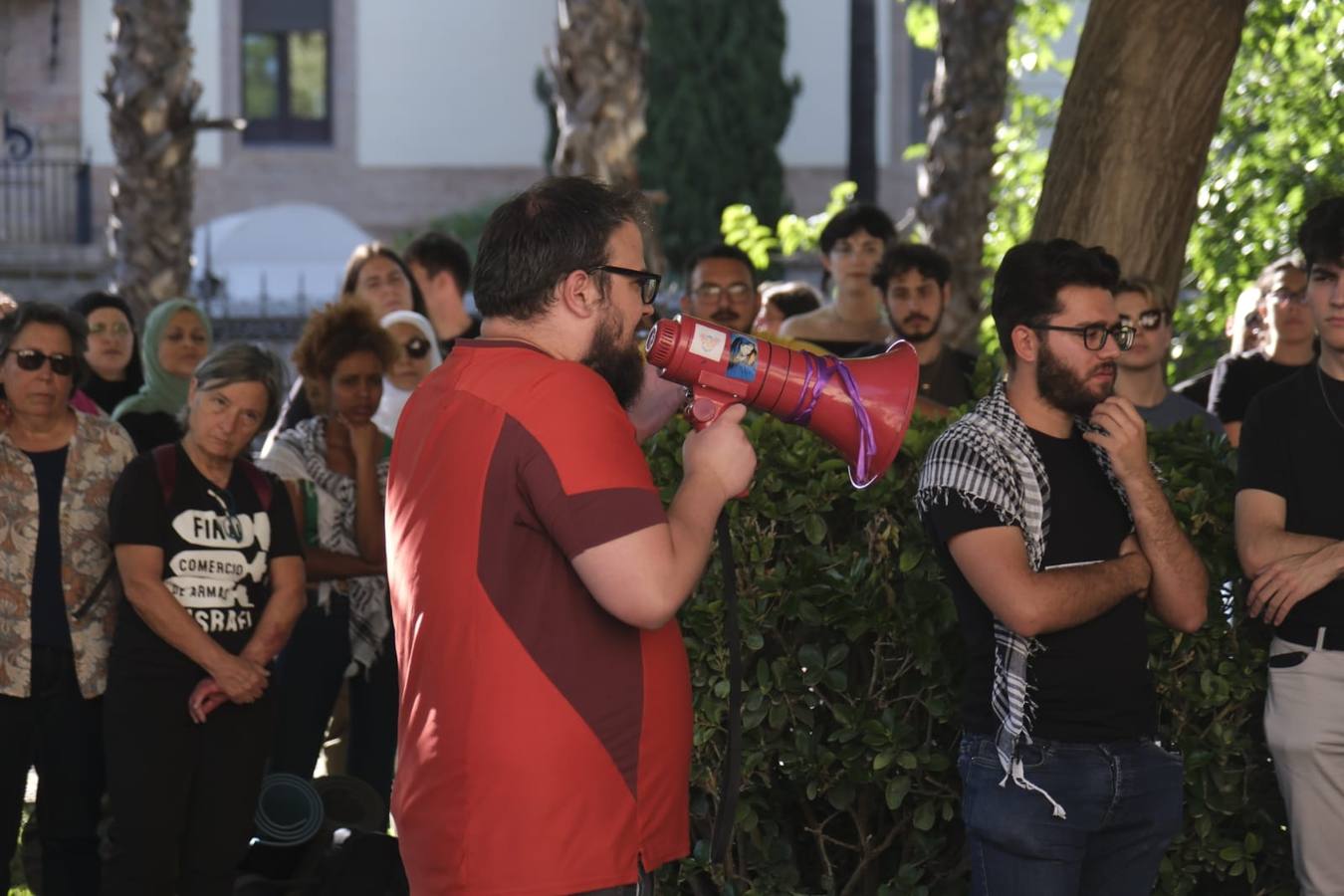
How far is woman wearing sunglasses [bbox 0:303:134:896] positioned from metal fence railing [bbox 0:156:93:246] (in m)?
17.9

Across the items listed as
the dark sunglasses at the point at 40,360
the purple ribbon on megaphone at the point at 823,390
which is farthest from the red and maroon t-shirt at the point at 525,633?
the dark sunglasses at the point at 40,360

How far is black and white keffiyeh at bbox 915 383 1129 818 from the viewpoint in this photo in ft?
13.2

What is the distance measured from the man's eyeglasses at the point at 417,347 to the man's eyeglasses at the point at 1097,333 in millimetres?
3809

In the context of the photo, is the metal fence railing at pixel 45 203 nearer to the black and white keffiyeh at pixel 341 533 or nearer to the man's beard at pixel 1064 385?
the black and white keffiyeh at pixel 341 533

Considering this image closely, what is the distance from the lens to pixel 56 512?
564 centimetres

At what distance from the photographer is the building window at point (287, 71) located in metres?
26.3

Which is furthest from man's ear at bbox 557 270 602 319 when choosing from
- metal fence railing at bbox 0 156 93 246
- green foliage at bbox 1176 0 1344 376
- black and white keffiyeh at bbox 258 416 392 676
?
metal fence railing at bbox 0 156 93 246

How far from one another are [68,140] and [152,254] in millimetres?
12976

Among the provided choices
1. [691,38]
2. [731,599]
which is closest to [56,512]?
Result: [731,599]

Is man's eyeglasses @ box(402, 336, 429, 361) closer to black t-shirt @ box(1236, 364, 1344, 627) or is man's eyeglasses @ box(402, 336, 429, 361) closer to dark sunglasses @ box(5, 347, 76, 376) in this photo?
dark sunglasses @ box(5, 347, 76, 376)

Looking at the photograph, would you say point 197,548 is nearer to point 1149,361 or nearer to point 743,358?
point 743,358

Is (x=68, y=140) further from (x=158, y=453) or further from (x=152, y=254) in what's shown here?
(x=158, y=453)

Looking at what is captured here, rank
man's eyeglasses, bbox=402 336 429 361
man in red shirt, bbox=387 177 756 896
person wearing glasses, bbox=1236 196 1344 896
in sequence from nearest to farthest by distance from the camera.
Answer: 1. man in red shirt, bbox=387 177 756 896
2. person wearing glasses, bbox=1236 196 1344 896
3. man's eyeglasses, bbox=402 336 429 361

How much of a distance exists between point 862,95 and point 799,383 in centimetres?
870
